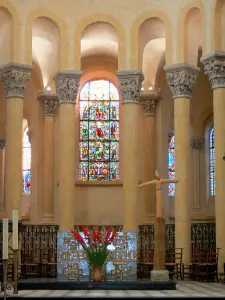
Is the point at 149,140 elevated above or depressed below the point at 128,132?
above

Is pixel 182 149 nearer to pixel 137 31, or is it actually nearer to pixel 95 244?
pixel 137 31

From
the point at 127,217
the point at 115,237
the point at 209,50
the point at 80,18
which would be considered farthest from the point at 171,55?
the point at 115,237

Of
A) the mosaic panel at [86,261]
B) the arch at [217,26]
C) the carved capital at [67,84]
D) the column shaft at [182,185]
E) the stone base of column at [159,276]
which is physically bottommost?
the stone base of column at [159,276]

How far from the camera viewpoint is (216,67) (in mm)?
22906

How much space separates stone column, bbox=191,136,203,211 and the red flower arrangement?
41.5ft

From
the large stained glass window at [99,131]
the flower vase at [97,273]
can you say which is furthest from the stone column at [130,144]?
the large stained glass window at [99,131]

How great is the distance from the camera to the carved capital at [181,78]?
79.3 feet

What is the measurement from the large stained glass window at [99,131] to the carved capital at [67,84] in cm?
639

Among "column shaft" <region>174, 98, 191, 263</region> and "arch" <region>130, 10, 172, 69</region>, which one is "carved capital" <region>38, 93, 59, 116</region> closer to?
"arch" <region>130, 10, 172, 69</region>

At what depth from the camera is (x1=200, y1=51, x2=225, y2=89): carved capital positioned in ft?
74.9

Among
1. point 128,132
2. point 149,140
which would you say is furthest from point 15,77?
point 149,140

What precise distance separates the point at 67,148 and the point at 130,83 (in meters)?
3.14

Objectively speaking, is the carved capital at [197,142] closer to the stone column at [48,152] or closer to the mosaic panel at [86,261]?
the stone column at [48,152]

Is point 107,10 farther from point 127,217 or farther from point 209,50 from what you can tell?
point 127,217
